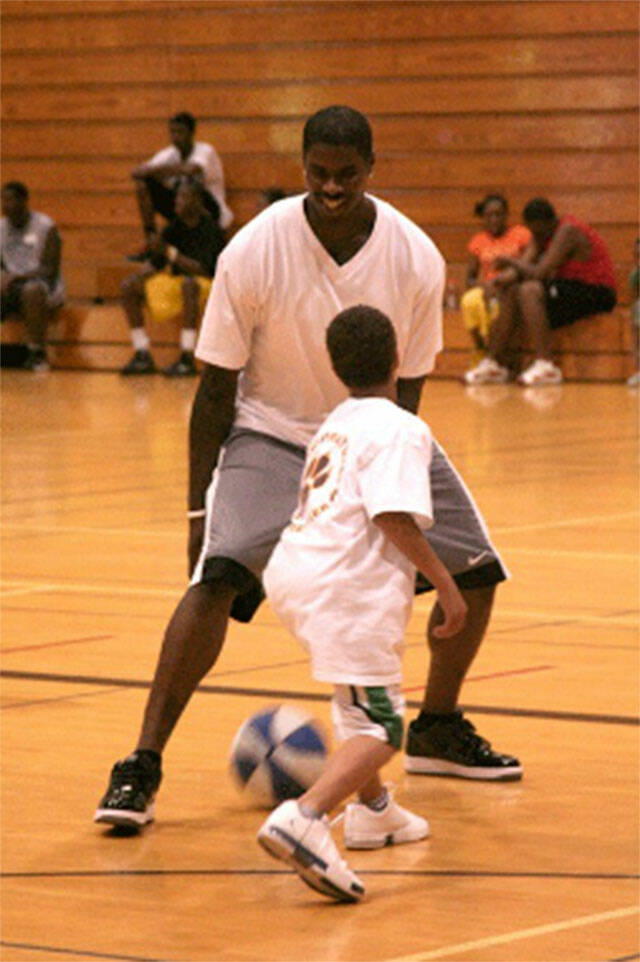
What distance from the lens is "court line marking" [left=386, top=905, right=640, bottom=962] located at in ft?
13.2

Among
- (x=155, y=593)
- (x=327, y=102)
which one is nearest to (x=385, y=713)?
(x=155, y=593)

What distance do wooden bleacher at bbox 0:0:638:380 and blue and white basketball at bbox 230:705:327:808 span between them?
13904 millimetres

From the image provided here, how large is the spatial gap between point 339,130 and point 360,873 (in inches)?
61.3

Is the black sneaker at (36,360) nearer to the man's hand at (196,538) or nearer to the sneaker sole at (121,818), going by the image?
the man's hand at (196,538)

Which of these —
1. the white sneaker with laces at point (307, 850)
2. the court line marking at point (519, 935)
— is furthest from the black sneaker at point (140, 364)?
the court line marking at point (519, 935)

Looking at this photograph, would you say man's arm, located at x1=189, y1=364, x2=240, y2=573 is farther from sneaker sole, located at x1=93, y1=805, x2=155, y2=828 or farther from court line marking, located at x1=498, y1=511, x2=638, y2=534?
court line marking, located at x1=498, y1=511, x2=638, y2=534

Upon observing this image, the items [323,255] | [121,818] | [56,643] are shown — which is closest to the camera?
[121,818]

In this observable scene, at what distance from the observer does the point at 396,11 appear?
20516 mm

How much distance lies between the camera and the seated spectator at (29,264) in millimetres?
20656

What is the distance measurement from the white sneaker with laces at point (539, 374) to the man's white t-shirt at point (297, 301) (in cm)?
1345

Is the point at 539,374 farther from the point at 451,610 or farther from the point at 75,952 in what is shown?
the point at 75,952

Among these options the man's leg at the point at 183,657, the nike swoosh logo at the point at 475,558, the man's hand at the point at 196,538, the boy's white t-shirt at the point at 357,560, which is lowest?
the man's leg at the point at 183,657

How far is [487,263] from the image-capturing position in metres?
19.3

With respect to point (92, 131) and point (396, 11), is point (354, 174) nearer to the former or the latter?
point (396, 11)
